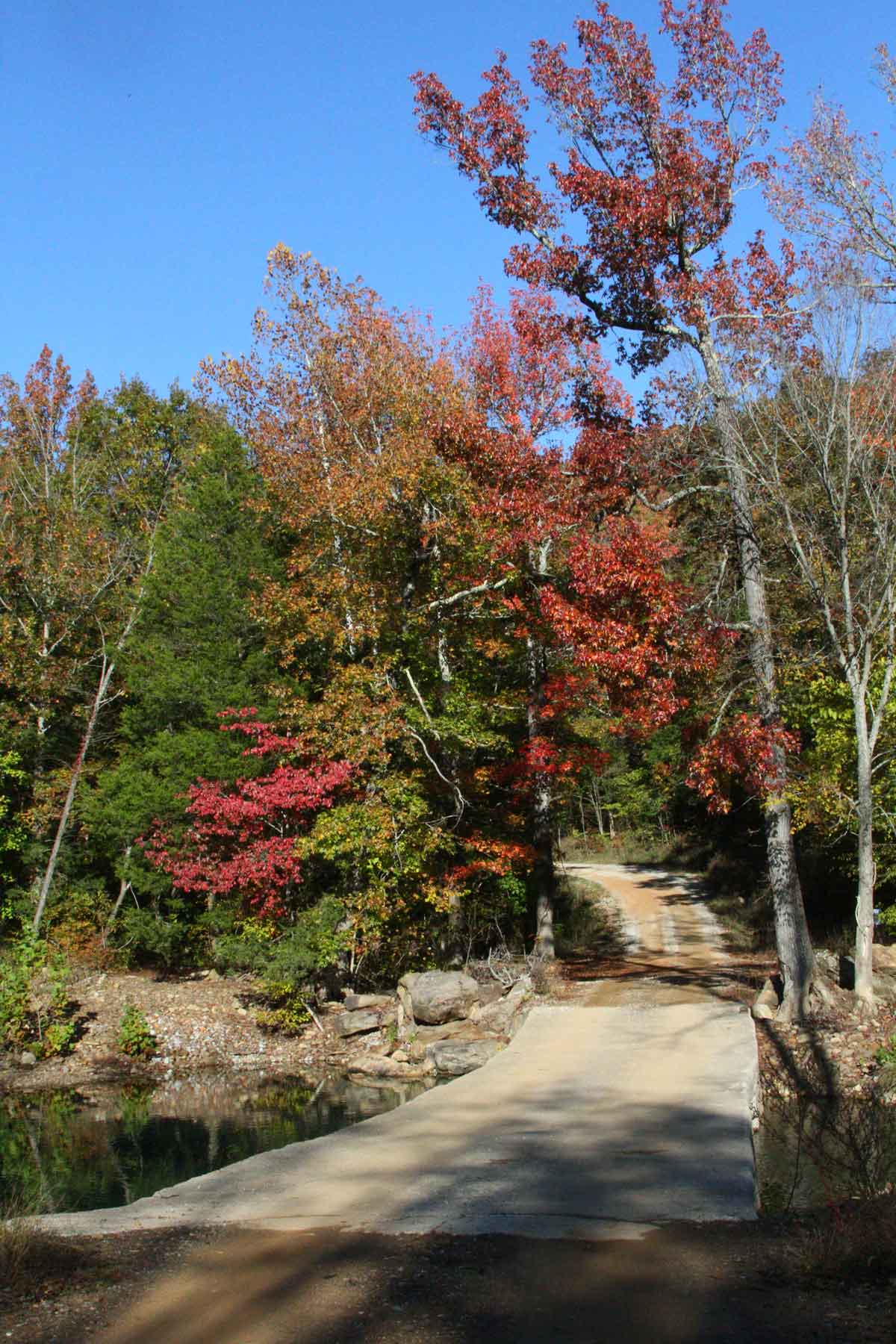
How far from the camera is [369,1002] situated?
18.1 m

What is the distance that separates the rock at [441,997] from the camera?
16141 millimetres

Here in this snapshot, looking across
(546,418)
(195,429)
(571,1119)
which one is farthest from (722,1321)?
(195,429)

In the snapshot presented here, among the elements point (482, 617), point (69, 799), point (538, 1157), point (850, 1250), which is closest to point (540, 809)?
point (482, 617)

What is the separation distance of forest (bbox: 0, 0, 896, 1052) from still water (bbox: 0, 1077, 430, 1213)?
2890mm

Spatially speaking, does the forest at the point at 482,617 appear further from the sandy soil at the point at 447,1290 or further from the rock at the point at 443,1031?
the sandy soil at the point at 447,1290

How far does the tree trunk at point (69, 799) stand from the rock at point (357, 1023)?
21.0 feet

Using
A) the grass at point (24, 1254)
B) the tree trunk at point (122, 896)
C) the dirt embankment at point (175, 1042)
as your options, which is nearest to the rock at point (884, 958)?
the dirt embankment at point (175, 1042)

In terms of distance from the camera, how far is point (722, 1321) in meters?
4.56

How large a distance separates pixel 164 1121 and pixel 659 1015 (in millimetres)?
6481

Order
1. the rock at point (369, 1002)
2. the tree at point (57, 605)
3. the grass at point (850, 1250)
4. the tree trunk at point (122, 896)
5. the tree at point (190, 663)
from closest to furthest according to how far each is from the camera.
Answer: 1. the grass at point (850, 1250)
2. the rock at point (369, 1002)
3. the tree at point (190, 663)
4. the tree trunk at point (122, 896)
5. the tree at point (57, 605)

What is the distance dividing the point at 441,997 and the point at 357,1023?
2201 millimetres

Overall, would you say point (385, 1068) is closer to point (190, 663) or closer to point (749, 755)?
point (749, 755)

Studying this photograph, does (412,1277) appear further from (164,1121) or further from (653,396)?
(653,396)

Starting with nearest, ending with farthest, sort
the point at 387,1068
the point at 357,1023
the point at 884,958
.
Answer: the point at 884,958
the point at 387,1068
the point at 357,1023
